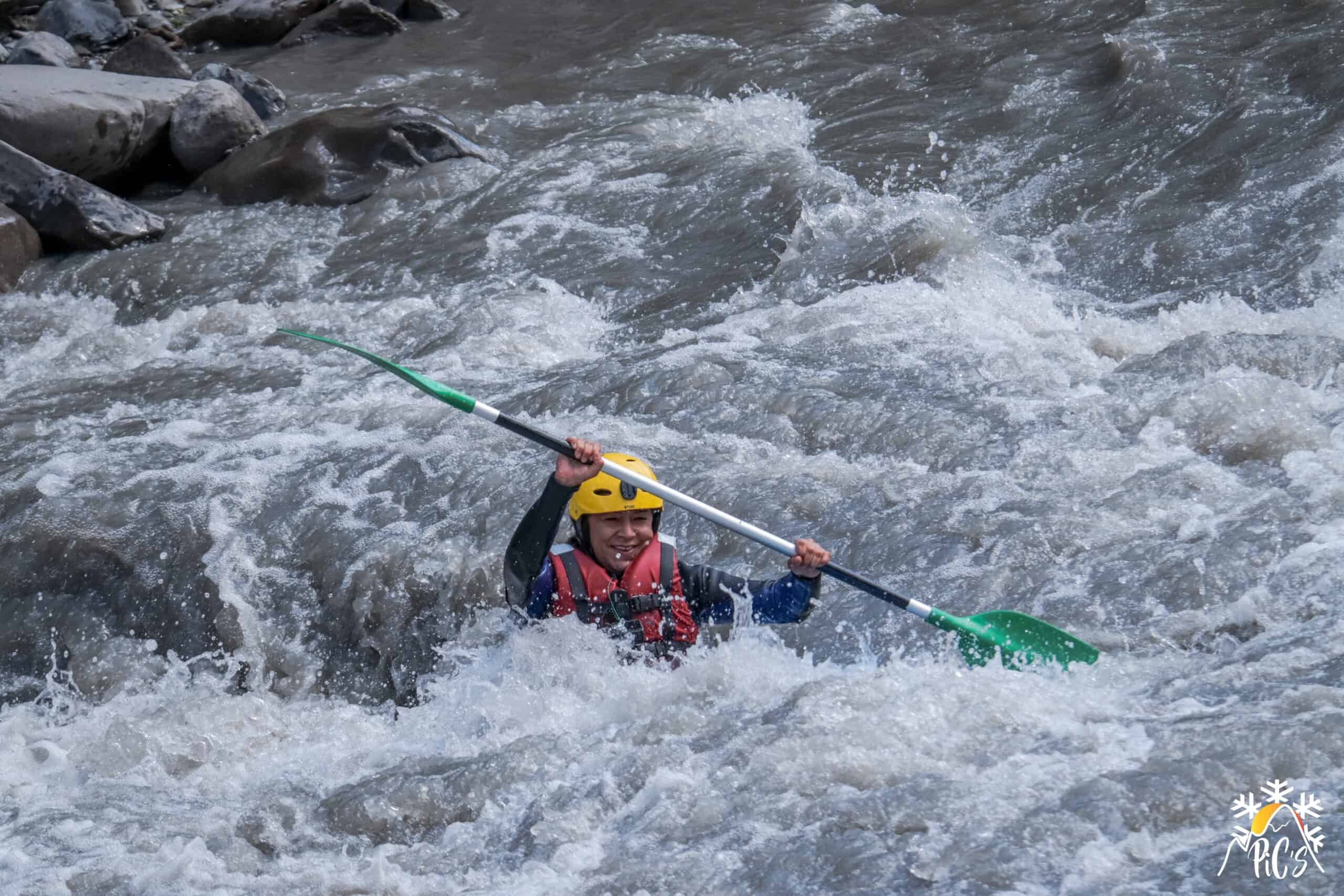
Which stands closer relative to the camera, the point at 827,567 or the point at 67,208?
the point at 827,567

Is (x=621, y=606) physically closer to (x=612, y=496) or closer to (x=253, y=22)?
(x=612, y=496)

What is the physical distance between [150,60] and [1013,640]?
10.1 metres

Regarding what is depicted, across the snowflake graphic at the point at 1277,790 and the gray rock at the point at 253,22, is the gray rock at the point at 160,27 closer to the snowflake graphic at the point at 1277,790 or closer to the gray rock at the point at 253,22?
the gray rock at the point at 253,22

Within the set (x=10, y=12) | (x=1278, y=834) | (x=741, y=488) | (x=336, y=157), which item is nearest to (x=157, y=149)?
(x=336, y=157)

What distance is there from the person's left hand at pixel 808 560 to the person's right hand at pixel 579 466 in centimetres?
62

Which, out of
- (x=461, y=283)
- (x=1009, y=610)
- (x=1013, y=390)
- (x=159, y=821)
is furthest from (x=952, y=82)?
(x=159, y=821)

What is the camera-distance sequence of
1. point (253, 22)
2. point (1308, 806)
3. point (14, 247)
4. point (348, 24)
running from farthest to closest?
point (253, 22)
point (348, 24)
point (14, 247)
point (1308, 806)

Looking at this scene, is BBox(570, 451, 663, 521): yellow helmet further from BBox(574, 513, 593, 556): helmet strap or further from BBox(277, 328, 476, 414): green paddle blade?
BBox(277, 328, 476, 414): green paddle blade

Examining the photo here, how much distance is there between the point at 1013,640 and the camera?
13.5 ft

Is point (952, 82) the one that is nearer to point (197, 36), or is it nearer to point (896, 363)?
point (896, 363)

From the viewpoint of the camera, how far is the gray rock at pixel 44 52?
41.4 ft

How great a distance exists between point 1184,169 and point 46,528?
19.8ft

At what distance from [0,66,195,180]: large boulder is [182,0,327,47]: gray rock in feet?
12.2

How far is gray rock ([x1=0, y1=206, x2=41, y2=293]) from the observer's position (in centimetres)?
855
